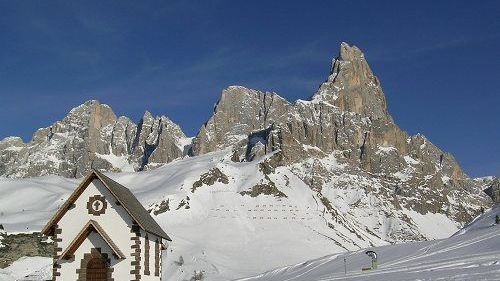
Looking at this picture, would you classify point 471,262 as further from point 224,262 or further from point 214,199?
point 214,199

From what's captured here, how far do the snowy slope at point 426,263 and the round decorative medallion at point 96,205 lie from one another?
1326cm

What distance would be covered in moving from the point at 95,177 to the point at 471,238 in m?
25.0

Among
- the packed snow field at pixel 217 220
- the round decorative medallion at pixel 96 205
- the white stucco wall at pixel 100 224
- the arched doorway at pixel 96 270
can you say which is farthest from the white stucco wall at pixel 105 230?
the packed snow field at pixel 217 220

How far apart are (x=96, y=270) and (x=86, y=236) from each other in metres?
2.08

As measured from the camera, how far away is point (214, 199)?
126 m

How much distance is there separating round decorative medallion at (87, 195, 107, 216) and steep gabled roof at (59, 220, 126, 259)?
840 millimetres

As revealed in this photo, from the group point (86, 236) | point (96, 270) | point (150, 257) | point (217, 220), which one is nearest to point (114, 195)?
point (86, 236)

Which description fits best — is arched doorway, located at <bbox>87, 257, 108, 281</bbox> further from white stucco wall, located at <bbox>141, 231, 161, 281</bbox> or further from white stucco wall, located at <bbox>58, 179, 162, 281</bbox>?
white stucco wall, located at <bbox>141, 231, 161, 281</bbox>

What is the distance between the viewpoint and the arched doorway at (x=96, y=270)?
120 feet

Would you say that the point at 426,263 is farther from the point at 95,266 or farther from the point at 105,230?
the point at 95,266

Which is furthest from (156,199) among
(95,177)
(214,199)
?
(95,177)

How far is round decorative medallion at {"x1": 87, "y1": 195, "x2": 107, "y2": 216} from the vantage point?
3716cm

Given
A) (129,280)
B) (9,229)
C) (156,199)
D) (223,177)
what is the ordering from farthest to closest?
1. (223,177)
2. (156,199)
3. (9,229)
4. (129,280)

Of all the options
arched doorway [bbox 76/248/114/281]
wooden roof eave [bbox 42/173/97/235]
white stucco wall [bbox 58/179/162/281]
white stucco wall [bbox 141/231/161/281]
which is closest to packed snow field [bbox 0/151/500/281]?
white stucco wall [bbox 141/231/161/281]
